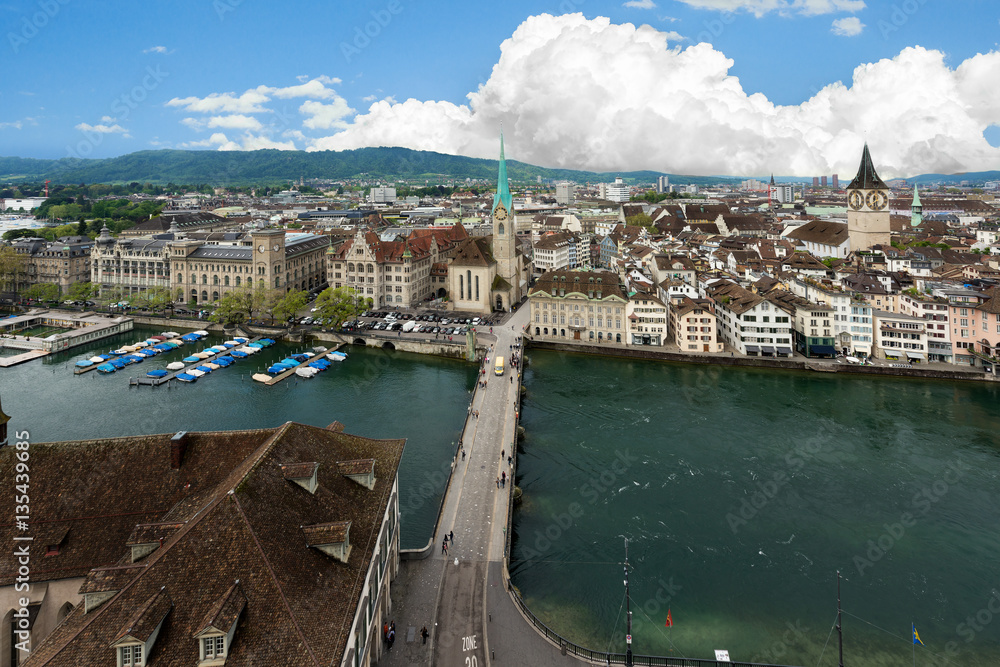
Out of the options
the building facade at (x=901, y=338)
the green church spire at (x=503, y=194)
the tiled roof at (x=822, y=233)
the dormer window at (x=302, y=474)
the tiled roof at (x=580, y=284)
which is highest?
the green church spire at (x=503, y=194)

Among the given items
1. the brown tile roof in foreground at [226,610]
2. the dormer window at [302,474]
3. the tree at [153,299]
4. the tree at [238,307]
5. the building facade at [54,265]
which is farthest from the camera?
the building facade at [54,265]

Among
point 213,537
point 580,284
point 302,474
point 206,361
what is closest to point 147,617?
point 213,537

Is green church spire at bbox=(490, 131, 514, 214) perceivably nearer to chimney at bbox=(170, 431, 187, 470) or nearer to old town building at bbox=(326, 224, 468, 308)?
old town building at bbox=(326, 224, 468, 308)

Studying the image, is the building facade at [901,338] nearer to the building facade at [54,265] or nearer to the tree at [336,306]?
the tree at [336,306]

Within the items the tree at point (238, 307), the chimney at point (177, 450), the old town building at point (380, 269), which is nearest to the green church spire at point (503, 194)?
the old town building at point (380, 269)

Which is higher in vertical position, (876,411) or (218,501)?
(218,501)

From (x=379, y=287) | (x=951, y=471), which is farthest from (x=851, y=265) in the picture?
(x=379, y=287)

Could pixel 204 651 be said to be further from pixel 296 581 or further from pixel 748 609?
pixel 748 609

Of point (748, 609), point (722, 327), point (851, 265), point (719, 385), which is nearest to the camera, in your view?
point (748, 609)
